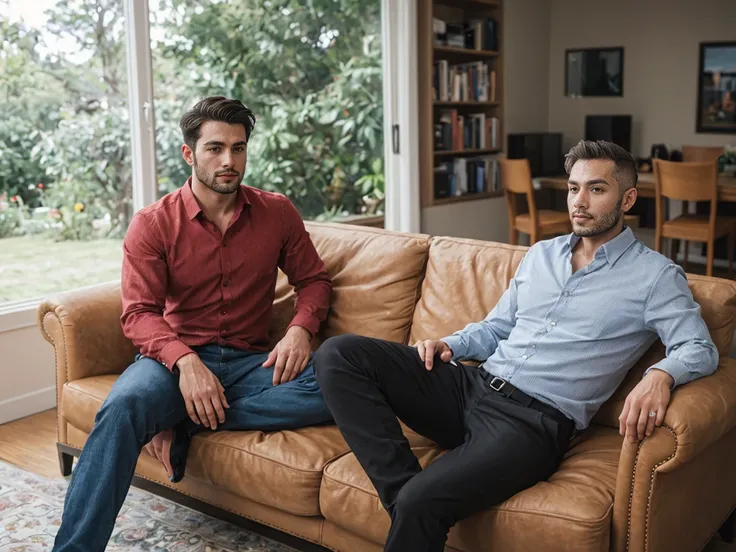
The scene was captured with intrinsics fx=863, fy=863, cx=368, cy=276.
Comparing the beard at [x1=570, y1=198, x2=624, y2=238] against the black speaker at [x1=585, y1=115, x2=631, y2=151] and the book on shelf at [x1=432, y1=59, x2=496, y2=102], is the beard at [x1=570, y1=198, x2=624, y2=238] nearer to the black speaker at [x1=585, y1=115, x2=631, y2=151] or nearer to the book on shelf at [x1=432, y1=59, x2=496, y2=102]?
the book on shelf at [x1=432, y1=59, x2=496, y2=102]

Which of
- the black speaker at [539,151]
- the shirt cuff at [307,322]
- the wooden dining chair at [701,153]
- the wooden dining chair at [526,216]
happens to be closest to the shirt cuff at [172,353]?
the shirt cuff at [307,322]

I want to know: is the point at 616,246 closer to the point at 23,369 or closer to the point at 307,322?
the point at 307,322

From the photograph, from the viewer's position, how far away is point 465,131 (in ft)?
19.6

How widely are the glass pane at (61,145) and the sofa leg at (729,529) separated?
2759mm

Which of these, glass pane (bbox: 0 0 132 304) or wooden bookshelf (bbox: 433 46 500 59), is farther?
wooden bookshelf (bbox: 433 46 500 59)

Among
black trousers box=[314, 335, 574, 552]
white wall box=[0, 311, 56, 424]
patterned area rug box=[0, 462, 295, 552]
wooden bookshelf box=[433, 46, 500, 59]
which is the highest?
wooden bookshelf box=[433, 46, 500, 59]

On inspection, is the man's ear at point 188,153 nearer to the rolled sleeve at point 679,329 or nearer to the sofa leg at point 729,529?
the rolled sleeve at point 679,329

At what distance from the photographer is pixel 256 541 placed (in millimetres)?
2447

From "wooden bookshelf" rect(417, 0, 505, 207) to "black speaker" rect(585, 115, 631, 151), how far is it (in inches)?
34.3

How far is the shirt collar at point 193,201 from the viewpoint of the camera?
2533 millimetres

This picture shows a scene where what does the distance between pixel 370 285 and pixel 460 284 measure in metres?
0.31

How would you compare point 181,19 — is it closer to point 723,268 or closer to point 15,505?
point 15,505

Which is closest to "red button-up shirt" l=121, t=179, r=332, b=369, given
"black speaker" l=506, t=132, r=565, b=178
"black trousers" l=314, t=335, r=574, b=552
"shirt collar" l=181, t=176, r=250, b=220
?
"shirt collar" l=181, t=176, r=250, b=220

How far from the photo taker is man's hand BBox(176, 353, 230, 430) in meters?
2.28
